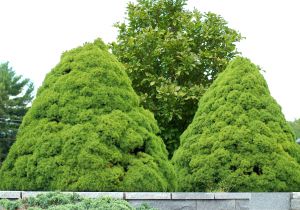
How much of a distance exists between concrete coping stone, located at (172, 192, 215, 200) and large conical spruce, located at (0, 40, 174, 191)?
0.56 metres

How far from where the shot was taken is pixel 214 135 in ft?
35.3

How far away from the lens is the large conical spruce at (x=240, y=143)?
10336 millimetres

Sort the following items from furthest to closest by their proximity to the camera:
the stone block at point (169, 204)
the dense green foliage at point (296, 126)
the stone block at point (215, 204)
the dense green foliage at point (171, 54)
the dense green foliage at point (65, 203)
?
the dense green foliage at point (296, 126) → the dense green foliage at point (171, 54) → the stone block at point (215, 204) → the stone block at point (169, 204) → the dense green foliage at point (65, 203)

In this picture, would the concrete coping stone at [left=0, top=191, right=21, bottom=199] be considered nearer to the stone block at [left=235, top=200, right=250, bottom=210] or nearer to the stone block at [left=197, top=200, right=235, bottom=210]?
the stone block at [left=197, top=200, right=235, bottom=210]

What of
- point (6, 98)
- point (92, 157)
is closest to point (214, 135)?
point (92, 157)

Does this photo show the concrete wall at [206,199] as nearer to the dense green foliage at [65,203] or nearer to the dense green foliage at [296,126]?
the dense green foliage at [65,203]

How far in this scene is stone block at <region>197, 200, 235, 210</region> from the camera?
8852mm

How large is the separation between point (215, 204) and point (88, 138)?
2.28m

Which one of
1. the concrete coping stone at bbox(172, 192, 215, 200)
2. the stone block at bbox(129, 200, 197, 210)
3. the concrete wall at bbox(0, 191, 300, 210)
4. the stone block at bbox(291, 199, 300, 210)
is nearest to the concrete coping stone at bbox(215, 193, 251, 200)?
the concrete wall at bbox(0, 191, 300, 210)

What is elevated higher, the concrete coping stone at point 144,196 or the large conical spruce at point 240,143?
the large conical spruce at point 240,143

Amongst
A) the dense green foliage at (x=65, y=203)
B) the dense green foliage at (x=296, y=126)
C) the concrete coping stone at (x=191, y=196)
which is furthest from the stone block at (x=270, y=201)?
the dense green foliage at (x=296, y=126)

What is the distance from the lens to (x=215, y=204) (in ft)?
29.3

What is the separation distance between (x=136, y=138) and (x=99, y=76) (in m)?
1.30

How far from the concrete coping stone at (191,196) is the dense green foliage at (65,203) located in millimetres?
1003
